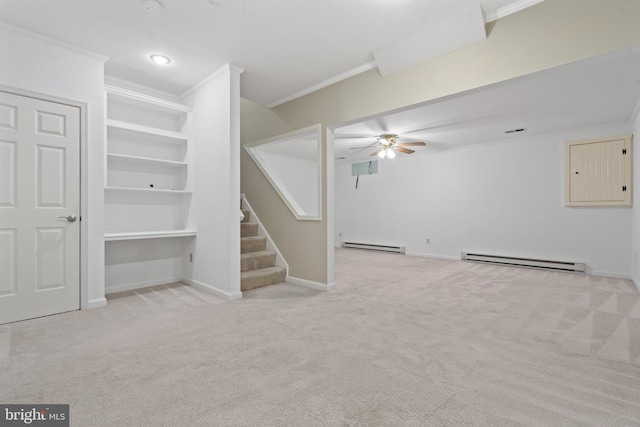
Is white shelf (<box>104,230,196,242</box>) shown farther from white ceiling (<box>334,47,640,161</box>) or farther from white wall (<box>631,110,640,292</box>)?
white wall (<box>631,110,640,292</box>)

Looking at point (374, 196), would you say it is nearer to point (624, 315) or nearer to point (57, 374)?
point (624, 315)

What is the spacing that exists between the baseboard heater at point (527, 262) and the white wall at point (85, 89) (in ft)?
20.9

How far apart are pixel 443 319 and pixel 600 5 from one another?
2690mm

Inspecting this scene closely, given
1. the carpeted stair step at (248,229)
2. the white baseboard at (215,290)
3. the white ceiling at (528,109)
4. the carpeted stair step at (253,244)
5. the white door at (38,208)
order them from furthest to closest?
the carpeted stair step at (248,229), the carpeted stair step at (253,244), the white baseboard at (215,290), the white ceiling at (528,109), the white door at (38,208)

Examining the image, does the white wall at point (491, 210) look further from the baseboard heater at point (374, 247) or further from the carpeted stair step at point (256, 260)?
the carpeted stair step at point (256, 260)

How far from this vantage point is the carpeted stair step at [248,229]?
4.80 meters

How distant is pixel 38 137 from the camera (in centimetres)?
288

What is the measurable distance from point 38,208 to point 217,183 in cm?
167

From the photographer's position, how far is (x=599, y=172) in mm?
5012

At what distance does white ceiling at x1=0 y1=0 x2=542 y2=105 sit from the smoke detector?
1.9 inches

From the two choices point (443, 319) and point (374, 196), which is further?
point (374, 196)

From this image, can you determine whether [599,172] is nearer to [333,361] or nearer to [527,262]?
[527,262]

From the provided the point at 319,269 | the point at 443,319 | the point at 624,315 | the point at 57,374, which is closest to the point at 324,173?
the point at 319,269

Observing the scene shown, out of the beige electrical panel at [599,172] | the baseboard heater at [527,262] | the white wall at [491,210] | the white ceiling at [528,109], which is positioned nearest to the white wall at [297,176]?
the white wall at [491,210]
